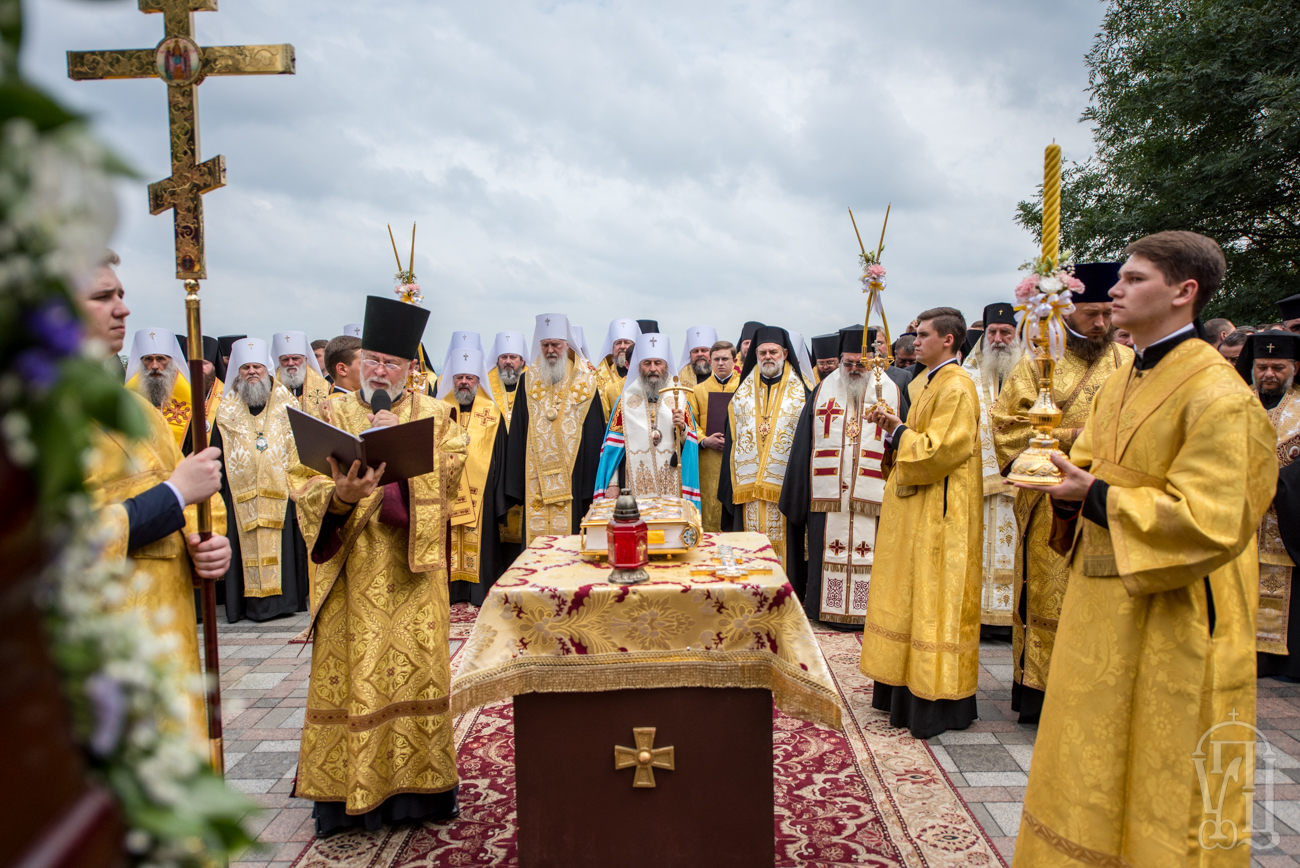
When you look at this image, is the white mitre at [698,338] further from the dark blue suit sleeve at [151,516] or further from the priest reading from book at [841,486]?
the dark blue suit sleeve at [151,516]

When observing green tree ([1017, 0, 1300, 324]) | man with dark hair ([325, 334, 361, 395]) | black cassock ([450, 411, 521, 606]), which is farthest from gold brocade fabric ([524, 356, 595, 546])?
green tree ([1017, 0, 1300, 324])

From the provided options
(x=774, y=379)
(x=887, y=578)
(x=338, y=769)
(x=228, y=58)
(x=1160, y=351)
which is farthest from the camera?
(x=774, y=379)

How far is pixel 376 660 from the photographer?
3289mm

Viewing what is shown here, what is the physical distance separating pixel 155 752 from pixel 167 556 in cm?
189

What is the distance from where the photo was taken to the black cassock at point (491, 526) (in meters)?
7.77

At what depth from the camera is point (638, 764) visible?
280cm

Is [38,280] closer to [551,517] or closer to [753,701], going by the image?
[753,701]

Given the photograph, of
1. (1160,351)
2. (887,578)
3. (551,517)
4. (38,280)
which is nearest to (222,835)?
(38,280)

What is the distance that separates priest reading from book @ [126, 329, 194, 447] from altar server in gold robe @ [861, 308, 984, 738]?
5949 mm

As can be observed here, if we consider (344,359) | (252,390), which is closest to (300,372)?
(252,390)

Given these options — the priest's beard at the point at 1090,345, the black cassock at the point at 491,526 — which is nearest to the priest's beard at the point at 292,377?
the black cassock at the point at 491,526

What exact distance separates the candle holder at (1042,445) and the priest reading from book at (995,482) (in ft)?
10.7

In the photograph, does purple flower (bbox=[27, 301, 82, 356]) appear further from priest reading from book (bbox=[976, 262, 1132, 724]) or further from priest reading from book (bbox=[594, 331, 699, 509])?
priest reading from book (bbox=[594, 331, 699, 509])

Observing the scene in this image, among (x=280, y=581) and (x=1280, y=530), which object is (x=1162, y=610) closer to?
(x=1280, y=530)
